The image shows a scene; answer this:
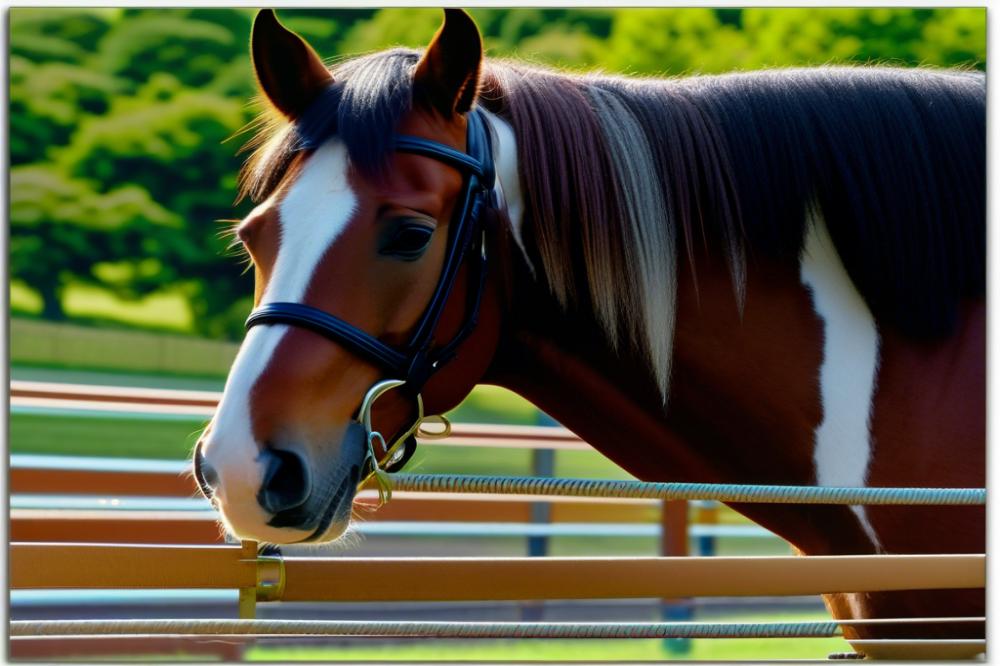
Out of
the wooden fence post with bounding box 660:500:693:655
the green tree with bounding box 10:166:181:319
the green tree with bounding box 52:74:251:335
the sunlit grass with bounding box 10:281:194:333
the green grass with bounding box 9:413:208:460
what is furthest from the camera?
the sunlit grass with bounding box 10:281:194:333

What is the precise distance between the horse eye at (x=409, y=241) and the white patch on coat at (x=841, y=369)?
808 millimetres

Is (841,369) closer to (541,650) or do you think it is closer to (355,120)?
(355,120)

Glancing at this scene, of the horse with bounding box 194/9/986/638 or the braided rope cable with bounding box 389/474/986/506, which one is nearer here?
the braided rope cable with bounding box 389/474/986/506

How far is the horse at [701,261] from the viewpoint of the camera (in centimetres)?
200

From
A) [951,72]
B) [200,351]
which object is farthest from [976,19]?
[200,351]

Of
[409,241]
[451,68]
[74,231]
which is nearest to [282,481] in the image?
[409,241]

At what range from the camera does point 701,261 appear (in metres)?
2.16

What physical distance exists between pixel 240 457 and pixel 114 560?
0.32 meters

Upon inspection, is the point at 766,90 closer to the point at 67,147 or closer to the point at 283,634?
the point at 283,634

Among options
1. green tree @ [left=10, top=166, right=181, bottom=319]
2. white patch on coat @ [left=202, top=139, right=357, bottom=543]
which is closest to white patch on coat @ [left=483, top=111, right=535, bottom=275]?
white patch on coat @ [left=202, top=139, right=357, bottom=543]

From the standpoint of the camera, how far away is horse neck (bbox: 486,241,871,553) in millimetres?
2154

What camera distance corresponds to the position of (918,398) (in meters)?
2.17

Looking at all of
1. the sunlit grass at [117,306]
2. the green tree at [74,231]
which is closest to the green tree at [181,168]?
the green tree at [74,231]

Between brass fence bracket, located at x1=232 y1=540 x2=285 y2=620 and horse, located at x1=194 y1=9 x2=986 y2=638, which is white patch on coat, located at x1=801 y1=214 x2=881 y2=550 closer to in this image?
horse, located at x1=194 y1=9 x2=986 y2=638
